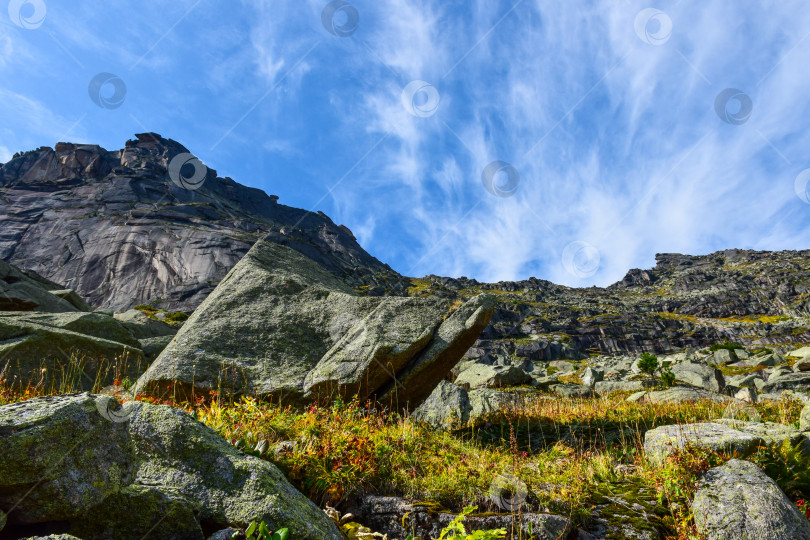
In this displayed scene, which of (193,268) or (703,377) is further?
(193,268)

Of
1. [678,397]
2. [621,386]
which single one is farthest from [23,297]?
[621,386]

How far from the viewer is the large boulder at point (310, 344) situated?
31.0 feet

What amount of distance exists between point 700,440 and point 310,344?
8.28 meters

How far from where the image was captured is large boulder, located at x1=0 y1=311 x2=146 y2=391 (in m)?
9.97

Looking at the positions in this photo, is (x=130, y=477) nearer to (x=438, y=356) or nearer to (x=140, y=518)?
(x=140, y=518)

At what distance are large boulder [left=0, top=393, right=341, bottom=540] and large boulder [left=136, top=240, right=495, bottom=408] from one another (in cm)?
441

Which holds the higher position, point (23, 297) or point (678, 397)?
point (678, 397)

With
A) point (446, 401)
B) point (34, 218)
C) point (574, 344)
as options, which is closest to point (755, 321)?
point (574, 344)

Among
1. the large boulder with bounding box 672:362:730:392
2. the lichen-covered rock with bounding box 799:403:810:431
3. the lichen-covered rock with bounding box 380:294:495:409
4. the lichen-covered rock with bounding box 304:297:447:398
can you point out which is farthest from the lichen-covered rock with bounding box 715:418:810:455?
the large boulder with bounding box 672:362:730:392

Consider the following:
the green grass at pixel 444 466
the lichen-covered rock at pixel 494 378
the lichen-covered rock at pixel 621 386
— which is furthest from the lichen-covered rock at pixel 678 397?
the green grass at pixel 444 466

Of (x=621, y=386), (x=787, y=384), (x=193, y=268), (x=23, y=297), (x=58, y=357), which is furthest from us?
A: (x=193, y=268)

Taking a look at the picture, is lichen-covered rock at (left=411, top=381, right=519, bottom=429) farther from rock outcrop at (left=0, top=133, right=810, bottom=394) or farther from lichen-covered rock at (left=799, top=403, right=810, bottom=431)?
rock outcrop at (left=0, top=133, right=810, bottom=394)

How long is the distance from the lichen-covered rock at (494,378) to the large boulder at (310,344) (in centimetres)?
1811

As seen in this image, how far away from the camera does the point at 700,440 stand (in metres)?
7.06
